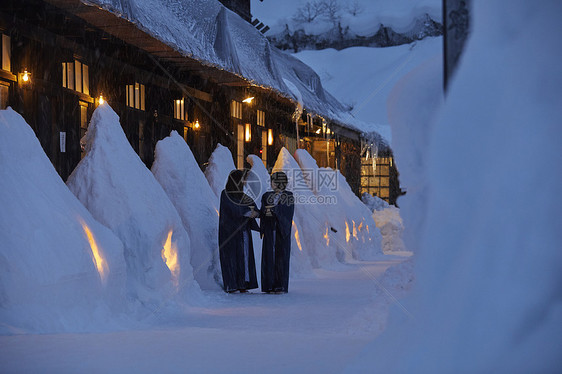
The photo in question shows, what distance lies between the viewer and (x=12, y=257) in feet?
19.0

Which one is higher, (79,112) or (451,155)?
(79,112)

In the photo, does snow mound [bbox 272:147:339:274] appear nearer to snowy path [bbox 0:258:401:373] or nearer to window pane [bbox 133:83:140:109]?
window pane [bbox 133:83:140:109]

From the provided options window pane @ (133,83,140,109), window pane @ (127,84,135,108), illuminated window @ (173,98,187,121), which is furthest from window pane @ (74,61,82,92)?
illuminated window @ (173,98,187,121)

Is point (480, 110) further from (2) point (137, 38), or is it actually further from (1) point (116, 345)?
(2) point (137, 38)

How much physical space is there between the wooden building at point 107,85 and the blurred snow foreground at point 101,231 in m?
0.98

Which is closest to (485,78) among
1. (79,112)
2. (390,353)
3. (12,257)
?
(390,353)

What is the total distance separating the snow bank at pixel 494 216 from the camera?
3002 mm

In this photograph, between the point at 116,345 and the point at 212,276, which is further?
the point at 212,276

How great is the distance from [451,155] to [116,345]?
9.92 ft

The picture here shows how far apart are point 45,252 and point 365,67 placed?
58.2 metres

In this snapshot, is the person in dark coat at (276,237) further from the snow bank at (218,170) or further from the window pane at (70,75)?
the window pane at (70,75)

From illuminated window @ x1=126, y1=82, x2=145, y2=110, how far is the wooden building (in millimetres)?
17

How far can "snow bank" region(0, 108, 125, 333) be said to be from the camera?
576 cm

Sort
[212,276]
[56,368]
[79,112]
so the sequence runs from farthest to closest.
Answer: [212,276] < [79,112] < [56,368]
